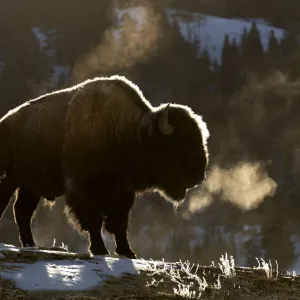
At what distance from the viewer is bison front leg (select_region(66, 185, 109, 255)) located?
7.75 metres

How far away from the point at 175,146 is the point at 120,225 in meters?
1.36

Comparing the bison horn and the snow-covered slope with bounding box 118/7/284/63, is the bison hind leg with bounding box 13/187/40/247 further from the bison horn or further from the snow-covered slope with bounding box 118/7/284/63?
the snow-covered slope with bounding box 118/7/284/63

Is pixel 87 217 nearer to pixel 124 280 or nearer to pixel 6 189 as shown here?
pixel 6 189

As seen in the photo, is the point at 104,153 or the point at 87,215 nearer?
the point at 87,215

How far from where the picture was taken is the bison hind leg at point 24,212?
9.62m

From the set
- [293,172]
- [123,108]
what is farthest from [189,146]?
[293,172]

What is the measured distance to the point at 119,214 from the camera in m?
8.33

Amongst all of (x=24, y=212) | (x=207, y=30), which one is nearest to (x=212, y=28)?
(x=207, y=30)

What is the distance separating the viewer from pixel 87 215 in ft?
25.5

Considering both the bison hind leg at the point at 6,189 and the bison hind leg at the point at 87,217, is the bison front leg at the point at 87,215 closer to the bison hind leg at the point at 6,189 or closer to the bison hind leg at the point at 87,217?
the bison hind leg at the point at 87,217

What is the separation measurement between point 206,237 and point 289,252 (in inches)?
633

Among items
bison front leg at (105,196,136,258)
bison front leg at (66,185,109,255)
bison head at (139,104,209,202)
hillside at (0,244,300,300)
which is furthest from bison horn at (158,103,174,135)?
hillside at (0,244,300,300)

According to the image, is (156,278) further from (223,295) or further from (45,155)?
(45,155)

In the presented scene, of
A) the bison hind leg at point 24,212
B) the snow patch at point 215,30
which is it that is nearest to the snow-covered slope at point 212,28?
the snow patch at point 215,30
